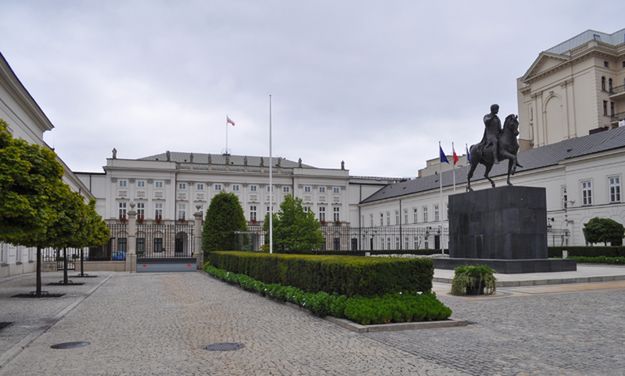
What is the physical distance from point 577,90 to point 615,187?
25.0 meters

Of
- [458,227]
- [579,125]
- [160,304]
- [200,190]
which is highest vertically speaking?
[579,125]

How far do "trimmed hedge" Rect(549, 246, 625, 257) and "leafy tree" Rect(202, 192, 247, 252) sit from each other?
76.9ft

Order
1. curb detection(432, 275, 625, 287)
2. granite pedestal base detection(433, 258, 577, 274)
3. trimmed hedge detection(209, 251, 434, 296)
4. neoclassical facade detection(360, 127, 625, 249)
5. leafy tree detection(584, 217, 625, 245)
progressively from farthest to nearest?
1. neoclassical facade detection(360, 127, 625, 249)
2. leafy tree detection(584, 217, 625, 245)
3. granite pedestal base detection(433, 258, 577, 274)
4. curb detection(432, 275, 625, 287)
5. trimmed hedge detection(209, 251, 434, 296)

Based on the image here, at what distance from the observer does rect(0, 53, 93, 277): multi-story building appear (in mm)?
27953

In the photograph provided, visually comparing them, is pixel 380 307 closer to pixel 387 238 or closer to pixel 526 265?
pixel 526 265

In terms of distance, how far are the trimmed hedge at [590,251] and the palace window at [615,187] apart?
6.61m

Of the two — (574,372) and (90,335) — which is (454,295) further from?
(90,335)

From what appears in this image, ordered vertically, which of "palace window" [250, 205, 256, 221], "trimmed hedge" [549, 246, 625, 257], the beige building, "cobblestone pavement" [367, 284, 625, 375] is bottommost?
"cobblestone pavement" [367, 284, 625, 375]

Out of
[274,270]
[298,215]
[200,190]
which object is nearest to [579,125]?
[298,215]

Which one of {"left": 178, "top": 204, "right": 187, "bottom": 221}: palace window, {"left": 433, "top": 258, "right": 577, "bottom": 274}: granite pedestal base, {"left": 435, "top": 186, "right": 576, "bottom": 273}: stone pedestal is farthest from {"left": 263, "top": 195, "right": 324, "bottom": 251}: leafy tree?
{"left": 433, "top": 258, "right": 577, "bottom": 274}: granite pedestal base

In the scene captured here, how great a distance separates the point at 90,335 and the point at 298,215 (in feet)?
144

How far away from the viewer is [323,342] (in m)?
9.48

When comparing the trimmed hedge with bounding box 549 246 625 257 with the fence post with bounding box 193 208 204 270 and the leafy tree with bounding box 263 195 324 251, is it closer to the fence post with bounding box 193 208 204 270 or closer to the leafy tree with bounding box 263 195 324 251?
the leafy tree with bounding box 263 195 324 251

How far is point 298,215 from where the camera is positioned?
54.6 metres
